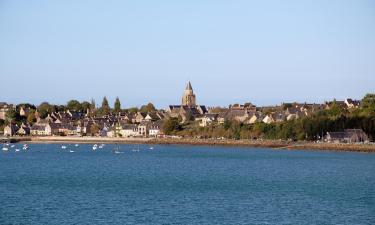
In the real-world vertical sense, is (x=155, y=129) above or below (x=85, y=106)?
below

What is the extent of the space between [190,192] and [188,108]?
88294 mm

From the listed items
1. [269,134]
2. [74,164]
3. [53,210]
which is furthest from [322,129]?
[53,210]

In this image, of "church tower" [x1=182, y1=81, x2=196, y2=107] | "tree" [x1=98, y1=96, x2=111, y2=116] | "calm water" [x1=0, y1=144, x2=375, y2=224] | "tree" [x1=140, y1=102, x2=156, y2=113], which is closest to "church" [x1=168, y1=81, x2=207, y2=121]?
"church tower" [x1=182, y1=81, x2=196, y2=107]

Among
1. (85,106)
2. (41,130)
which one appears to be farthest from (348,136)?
(85,106)

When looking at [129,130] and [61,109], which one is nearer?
[129,130]

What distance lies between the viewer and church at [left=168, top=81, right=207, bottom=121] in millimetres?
120100

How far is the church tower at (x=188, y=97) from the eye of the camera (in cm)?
14162

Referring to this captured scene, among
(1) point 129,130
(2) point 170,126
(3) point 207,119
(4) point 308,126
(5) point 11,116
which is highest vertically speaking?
(5) point 11,116

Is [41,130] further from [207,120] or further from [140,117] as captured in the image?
[207,120]

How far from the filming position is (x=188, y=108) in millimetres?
124375

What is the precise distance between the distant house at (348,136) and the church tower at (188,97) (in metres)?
64.1

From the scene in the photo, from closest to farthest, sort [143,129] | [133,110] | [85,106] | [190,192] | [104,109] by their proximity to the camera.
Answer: [190,192] < [143,129] < [104,109] < [133,110] < [85,106]

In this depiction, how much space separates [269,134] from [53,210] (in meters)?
60.6

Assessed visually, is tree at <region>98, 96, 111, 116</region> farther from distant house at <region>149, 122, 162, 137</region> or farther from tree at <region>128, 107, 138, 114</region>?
distant house at <region>149, 122, 162, 137</region>
